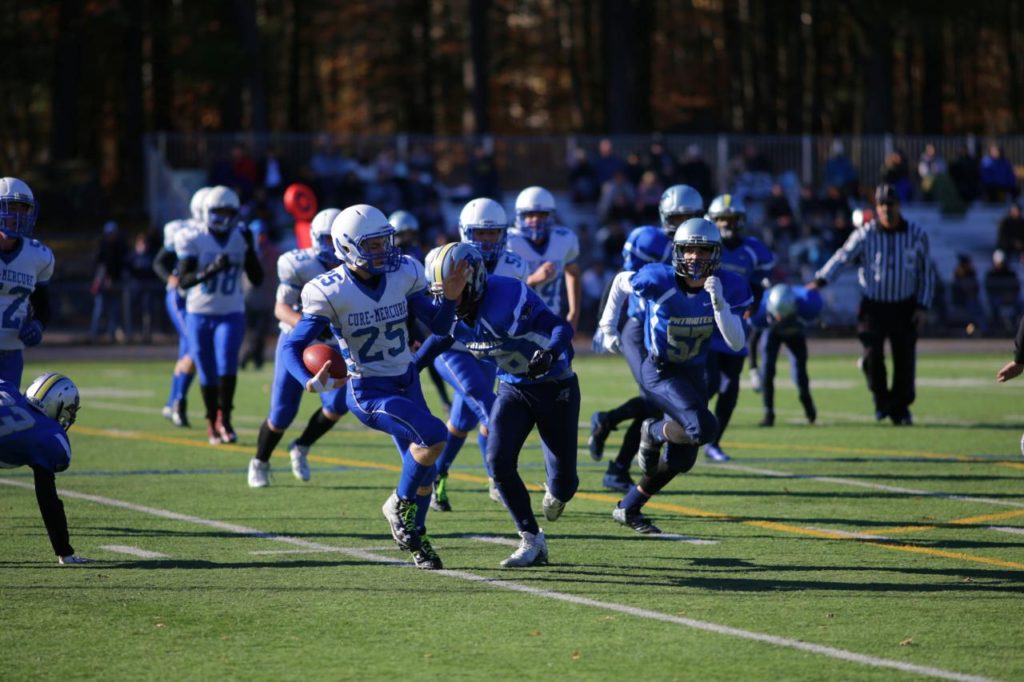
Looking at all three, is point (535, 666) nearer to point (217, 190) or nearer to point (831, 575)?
point (831, 575)

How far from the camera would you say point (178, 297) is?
13133 mm

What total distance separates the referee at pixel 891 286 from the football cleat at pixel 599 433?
359cm

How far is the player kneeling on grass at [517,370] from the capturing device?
24.4 feet

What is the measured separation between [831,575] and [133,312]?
19030 millimetres

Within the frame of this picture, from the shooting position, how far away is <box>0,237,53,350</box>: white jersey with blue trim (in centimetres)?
846

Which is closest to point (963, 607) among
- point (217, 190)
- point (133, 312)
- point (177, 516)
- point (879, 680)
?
point (879, 680)

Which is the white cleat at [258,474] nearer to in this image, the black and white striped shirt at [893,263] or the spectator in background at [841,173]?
the black and white striped shirt at [893,263]

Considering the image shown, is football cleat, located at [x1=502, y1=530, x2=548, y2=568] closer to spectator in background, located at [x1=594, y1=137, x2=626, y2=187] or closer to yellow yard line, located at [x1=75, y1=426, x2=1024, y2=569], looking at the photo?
yellow yard line, located at [x1=75, y1=426, x2=1024, y2=569]

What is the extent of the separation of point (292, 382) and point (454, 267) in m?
2.98

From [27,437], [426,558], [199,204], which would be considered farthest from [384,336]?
[199,204]

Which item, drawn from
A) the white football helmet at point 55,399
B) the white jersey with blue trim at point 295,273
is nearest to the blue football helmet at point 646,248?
the white jersey with blue trim at point 295,273

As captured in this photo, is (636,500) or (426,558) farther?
(636,500)

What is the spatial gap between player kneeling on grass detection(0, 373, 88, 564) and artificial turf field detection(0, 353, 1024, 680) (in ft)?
0.81

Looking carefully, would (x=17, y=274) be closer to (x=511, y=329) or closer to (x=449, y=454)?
(x=449, y=454)
